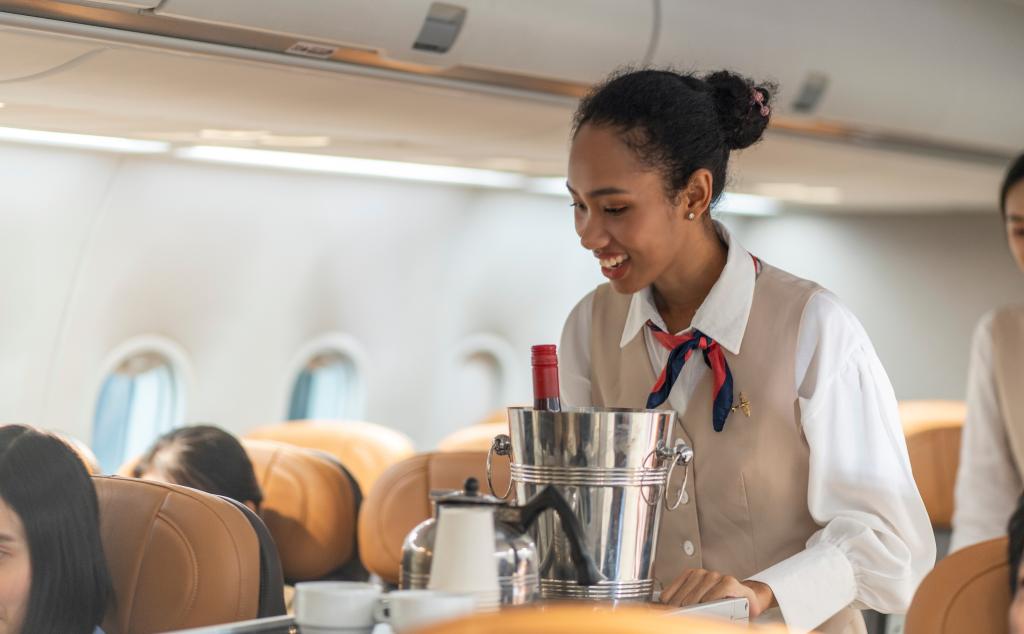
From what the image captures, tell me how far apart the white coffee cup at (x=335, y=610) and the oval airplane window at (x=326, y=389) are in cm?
536

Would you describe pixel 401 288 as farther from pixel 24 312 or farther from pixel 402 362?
pixel 24 312

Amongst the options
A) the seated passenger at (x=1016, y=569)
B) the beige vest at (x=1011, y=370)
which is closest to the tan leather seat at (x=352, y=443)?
the beige vest at (x=1011, y=370)

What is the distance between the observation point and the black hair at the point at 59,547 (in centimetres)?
227

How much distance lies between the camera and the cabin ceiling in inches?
133

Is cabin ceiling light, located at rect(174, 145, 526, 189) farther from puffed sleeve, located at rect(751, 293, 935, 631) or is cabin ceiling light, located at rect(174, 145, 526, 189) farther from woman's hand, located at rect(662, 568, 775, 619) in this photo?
woman's hand, located at rect(662, 568, 775, 619)

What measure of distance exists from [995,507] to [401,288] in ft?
13.0

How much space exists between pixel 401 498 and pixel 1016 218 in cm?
187

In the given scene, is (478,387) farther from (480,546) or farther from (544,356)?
(480,546)

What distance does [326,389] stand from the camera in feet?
23.3

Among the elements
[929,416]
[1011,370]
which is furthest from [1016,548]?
[929,416]

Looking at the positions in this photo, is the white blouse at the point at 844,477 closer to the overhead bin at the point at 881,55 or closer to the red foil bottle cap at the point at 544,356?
the red foil bottle cap at the point at 544,356

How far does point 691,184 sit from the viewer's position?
2.26 m

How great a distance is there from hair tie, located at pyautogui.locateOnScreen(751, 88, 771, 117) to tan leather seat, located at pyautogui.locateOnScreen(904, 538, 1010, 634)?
858 mm

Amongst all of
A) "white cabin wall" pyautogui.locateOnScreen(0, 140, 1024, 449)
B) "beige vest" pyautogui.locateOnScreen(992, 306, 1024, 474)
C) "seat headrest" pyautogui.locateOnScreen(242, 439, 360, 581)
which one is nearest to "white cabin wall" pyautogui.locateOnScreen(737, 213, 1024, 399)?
"white cabin wall" pyautogui.locateOnScreen(0, 140, 1024, 449)
